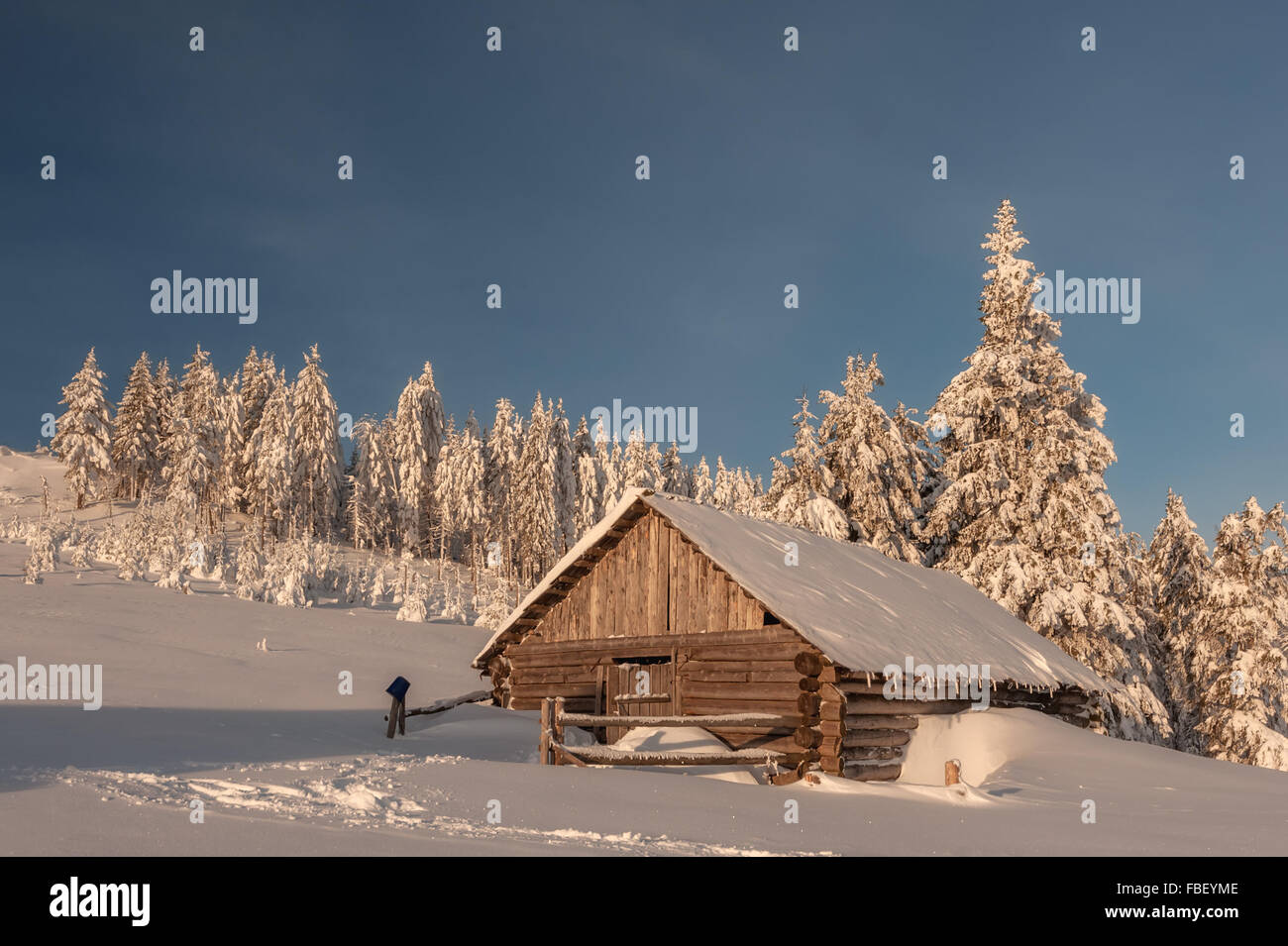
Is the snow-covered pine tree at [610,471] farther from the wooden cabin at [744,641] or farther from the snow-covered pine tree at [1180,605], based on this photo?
the wooden cabin at [744,641]

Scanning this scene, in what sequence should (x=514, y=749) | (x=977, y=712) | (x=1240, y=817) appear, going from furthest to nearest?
(x=977, y=712) → (x=514, y=749) → (x=1240, y=817)

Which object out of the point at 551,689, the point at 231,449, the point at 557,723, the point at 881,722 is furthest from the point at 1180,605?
the point at 231,449

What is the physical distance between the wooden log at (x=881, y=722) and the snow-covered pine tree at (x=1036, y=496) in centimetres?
1335

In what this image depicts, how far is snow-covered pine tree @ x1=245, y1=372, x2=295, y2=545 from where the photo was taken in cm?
6581

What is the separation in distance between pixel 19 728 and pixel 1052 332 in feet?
108

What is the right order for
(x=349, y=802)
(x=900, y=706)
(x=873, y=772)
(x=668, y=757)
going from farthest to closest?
(x=900, y=706)
(x=873, y=772)
(x=668, y=757)
(x=349, y=802)

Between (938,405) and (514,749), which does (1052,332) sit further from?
(514,749)

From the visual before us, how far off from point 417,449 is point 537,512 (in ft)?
54.2

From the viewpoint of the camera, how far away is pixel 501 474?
251 ft

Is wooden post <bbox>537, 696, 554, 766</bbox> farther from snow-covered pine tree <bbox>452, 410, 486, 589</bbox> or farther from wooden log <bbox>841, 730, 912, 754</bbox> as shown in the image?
snow-covered pine tree <bbox>452, 410, 486, 589</bbox>

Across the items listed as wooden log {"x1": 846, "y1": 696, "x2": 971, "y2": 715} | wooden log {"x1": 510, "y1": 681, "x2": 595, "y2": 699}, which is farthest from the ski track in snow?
wooden log {"x1": 510, "y1": 681, "x2": 595, "y2": 699}

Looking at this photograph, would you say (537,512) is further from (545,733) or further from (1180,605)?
(545,733)
